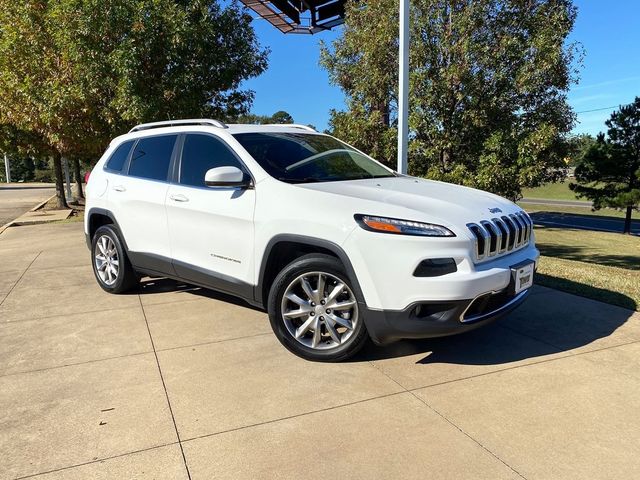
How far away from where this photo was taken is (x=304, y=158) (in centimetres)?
441

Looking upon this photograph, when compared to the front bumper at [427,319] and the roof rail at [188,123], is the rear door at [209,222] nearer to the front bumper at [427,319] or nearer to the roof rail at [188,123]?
the roof rail at [188,123]

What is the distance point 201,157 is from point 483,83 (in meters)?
6.04

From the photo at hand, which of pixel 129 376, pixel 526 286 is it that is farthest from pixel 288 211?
pixel 526 286

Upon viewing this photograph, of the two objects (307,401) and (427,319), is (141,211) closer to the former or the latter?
(307,401)

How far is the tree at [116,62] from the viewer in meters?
9.97

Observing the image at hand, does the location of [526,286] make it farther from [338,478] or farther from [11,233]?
[11,233]

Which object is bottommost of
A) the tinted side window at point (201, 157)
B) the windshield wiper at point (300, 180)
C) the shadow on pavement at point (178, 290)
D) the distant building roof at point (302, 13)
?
the shadow on pavement at point (178, 290)

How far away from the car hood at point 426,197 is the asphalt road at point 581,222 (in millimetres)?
31539

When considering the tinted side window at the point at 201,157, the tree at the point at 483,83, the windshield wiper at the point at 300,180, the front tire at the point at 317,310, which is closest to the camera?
the front tire at the point at 317,310

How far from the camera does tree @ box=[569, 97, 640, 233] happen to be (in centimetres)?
2823

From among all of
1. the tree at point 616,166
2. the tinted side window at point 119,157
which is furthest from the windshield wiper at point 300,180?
the tree at point 616,166

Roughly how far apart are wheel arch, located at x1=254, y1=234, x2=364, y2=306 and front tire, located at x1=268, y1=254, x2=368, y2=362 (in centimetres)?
8

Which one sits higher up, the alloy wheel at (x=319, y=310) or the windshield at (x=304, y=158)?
the windshield at (x=304, y=158)

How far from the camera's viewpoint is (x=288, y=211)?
12.3 feet
